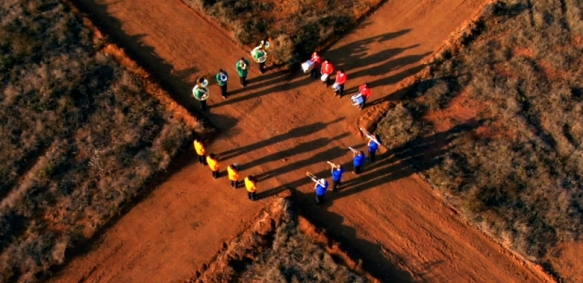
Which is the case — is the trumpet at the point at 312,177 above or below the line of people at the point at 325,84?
below

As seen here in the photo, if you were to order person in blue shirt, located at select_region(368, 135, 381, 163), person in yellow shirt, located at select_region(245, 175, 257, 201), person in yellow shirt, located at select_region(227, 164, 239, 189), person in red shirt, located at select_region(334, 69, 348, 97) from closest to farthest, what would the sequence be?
person in yellow shirt, located at select_region(245, 175, 257, 201), person in yellow shirt, located at select_region(227, 164, 239, 189), person in blue shirt, located at select_region(368, 135, 381, 163), person in red shirt, located at select_region(334, 69, 348, 97)

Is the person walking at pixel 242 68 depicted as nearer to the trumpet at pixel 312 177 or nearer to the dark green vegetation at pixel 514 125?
the trumpet at pixel 312 177

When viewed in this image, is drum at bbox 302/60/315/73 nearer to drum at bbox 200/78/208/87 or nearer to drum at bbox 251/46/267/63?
drum at bbox 251/46/267/63

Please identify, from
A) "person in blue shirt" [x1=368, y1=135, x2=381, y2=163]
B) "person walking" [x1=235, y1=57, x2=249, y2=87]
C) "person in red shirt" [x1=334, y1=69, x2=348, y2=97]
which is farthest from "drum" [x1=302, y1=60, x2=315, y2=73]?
"person in blue shirt" [x1=368, y1=135, x2=381, y2=163]

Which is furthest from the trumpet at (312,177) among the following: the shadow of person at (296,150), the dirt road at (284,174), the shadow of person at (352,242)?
the shadow of person at (296,150)

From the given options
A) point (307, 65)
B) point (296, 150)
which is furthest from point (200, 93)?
point (307, 65)
